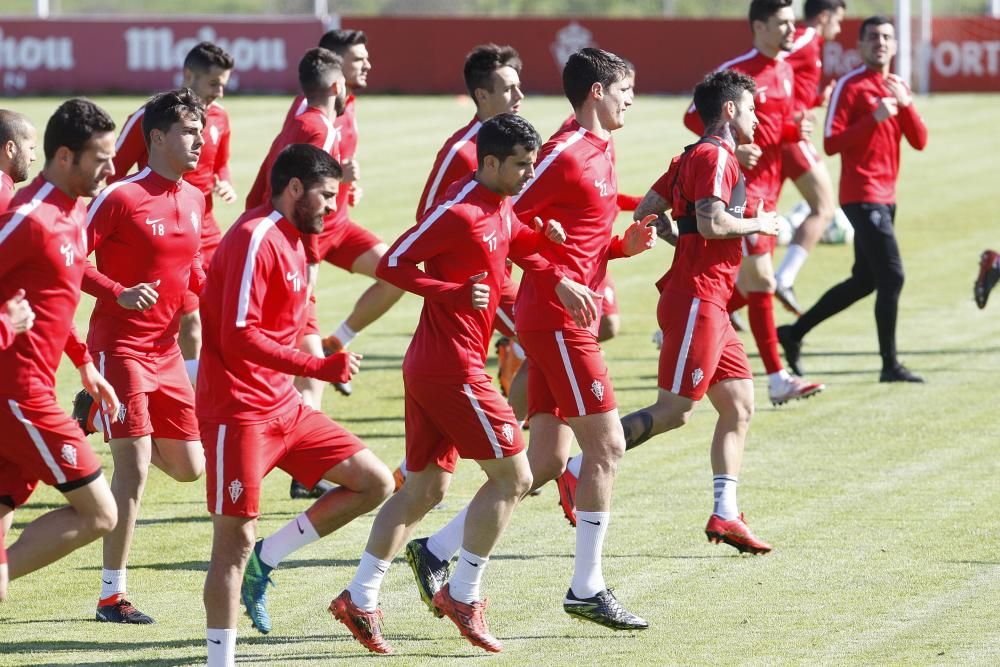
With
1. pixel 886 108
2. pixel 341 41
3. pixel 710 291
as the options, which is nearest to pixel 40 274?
pixel 710 291

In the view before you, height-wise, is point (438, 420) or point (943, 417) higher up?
point (438, 420)

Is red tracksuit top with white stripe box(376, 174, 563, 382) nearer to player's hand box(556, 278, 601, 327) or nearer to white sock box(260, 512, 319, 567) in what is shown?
player's hand box(556, 278, 601, 327)

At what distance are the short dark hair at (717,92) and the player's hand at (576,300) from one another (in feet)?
5.40

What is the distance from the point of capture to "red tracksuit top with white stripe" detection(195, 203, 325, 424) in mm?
6367

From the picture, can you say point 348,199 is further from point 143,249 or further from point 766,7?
point 143,249

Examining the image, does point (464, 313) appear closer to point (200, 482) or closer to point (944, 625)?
point (944, 625)

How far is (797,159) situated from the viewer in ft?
45.6

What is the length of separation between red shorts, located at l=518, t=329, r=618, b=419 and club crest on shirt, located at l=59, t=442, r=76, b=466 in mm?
2174

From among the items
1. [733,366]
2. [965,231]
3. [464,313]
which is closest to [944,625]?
[733,366]

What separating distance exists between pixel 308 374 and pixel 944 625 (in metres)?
2.99

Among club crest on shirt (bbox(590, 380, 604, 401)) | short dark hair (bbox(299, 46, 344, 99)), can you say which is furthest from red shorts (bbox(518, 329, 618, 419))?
short dark hair (bbox(299, 46, 344, 99))

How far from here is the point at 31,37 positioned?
116ft

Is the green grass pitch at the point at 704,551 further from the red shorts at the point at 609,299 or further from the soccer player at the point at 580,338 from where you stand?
the red shorts at the point at 609,299

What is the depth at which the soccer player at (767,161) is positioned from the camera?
12.0 meters
